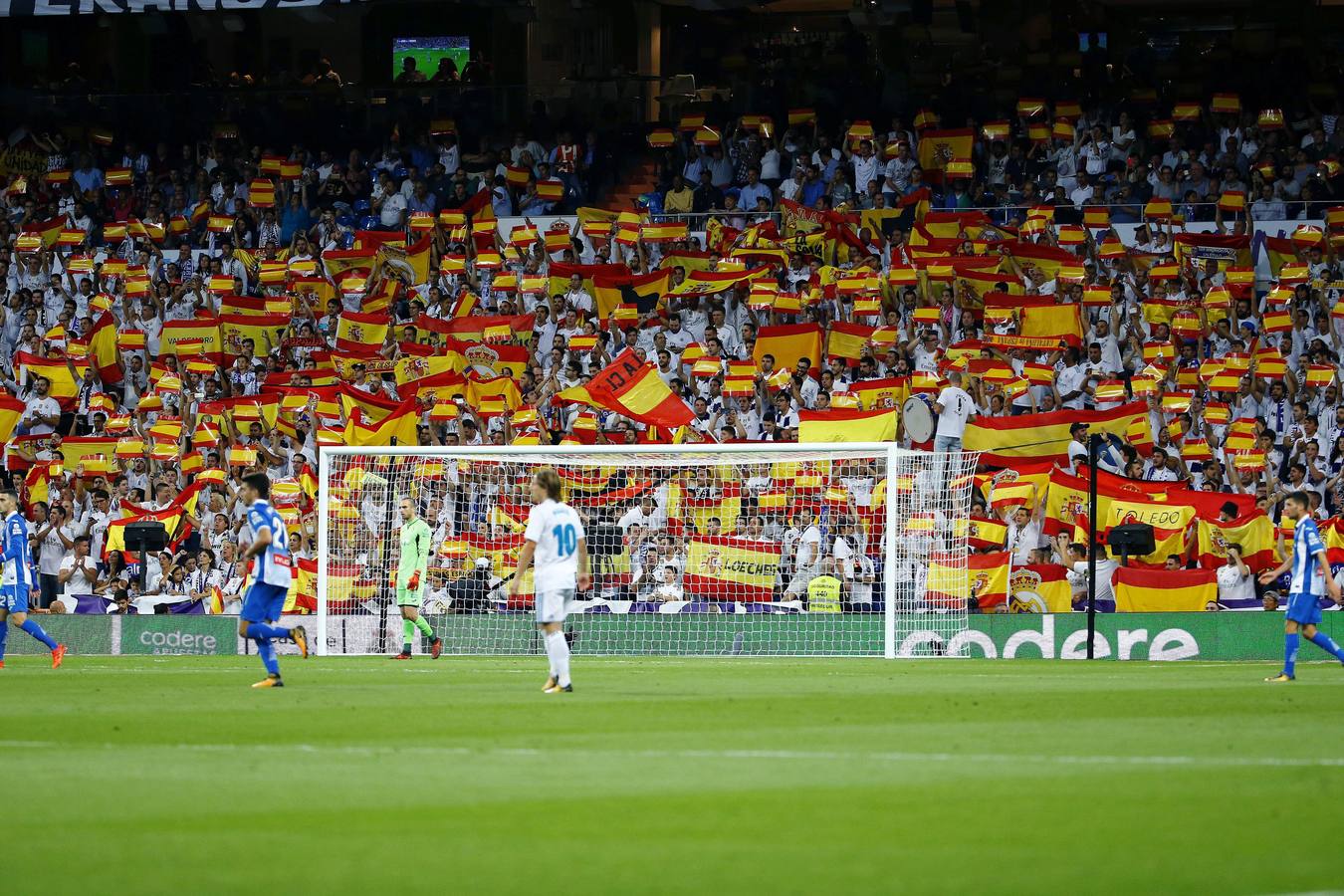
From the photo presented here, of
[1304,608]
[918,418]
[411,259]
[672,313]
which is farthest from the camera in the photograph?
[411,259]

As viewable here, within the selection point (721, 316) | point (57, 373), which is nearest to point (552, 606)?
point (721, 316)

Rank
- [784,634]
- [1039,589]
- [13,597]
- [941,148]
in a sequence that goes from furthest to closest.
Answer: [941,148], [1039,589], [784,634], [13,597]

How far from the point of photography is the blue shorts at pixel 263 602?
56.7 ft

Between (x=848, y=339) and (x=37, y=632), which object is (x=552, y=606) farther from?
(x=848, y=339)

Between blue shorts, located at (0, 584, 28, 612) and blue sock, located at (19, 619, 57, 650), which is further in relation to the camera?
blue sock, located at (19, 619, 57, 650)

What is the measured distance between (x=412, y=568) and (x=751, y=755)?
13292mm

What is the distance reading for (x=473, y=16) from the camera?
41.1 meters

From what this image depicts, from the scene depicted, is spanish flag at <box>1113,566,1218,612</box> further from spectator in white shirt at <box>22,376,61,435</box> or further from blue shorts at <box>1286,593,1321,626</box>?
spectator in white shirt at <box>22,376,61,435</box>

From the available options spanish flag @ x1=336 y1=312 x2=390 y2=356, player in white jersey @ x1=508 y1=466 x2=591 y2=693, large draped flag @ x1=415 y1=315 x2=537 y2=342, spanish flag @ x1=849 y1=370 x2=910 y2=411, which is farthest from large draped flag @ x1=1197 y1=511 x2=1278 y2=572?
spanish flag @ x1=336 y1=312 x2=390 y2=356

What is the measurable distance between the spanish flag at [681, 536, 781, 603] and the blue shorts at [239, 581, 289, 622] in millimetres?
8618

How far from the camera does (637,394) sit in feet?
92.8

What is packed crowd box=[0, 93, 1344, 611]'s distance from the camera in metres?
27.3

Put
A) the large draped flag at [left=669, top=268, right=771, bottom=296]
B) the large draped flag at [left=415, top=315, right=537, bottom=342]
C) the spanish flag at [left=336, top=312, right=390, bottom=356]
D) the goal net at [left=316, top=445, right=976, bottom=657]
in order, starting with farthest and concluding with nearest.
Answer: the spanish flag at [left=336, top=312, right=390, bottom=356] < the large draped flag at [left=415, top=315, right=537, bottom=342] < the large draped flag at [left=669, top=268, right=771, bottom=296] < the goal net at [left=316, top=445, right=976, bottom=657]

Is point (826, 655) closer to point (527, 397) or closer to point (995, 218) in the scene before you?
point (527, 397)
